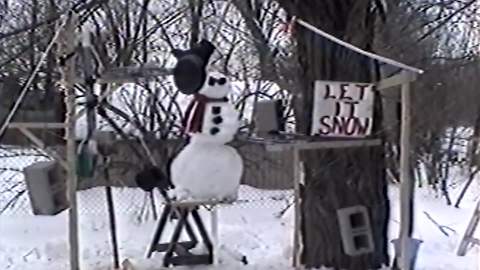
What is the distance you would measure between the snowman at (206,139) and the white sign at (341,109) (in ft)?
1.41

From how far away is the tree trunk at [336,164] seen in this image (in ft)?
16.9

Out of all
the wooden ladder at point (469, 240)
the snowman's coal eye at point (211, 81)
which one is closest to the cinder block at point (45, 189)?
the snowman's coal eye at point (211, 81)

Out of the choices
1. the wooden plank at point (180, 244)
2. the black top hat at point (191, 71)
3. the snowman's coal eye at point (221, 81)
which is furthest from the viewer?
the wooden plank at point (180, 244)

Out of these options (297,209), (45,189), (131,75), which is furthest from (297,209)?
(45,189)

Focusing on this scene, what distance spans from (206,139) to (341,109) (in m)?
0.66

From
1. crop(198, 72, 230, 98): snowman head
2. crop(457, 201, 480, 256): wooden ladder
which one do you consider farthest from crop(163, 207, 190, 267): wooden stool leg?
crop(457, 201, 480, 256): wooden ladder

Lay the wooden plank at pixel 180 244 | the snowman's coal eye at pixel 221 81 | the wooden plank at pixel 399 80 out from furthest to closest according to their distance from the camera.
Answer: the wooden plank at pixel 180 244 < the snowman's coal eye at pixel 221 81 < the wooden plank at pixel 399 80

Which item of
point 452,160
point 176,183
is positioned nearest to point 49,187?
point 176,183

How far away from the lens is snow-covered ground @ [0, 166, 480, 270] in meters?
5.98

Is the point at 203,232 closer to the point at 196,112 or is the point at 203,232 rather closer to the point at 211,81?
the point at 196,112

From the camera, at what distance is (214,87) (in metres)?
4.41

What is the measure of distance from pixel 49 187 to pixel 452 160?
222 inches

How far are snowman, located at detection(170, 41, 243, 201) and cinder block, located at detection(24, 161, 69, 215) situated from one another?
0.67 metres

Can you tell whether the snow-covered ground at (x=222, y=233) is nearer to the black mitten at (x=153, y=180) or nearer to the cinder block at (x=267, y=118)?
the black mitten at (x=153, y=180)
